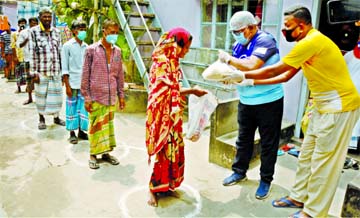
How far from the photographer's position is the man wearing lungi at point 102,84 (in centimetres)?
316

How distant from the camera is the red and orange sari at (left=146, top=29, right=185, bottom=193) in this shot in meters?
2.51

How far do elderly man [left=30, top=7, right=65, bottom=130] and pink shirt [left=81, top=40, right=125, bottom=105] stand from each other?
1586mm

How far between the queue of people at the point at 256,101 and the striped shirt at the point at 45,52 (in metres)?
1.67

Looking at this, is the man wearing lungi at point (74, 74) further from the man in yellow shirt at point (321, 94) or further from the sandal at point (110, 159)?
the man in yellow shirt at point (321, 94)

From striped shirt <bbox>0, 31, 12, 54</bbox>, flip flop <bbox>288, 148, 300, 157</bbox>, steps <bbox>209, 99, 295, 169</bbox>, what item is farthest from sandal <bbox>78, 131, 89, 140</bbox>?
striped shirt <bbox>0, 31, 12, 54</bbox>

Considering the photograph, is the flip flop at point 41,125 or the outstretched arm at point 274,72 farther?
the flip flop at point 41,125

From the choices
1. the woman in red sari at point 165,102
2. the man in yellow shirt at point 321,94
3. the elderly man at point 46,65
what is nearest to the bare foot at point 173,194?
the woman in red sari at point 165,102

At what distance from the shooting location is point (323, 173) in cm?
238

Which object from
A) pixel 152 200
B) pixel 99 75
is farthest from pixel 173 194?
pixel 99 75

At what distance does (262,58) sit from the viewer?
2.62m

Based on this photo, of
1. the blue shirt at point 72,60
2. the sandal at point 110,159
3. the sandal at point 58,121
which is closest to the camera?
the sandal at point 110,159

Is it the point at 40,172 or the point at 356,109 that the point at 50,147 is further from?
the point at 356,109

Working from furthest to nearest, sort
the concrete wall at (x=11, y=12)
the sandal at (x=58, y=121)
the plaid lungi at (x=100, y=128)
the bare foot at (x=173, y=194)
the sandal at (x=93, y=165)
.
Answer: the concrete wall at (x=11, y=12) < the sandal at (x=58, y=121) < the sandal at (x=93, y=165) < the plaid lungi at (x=100, y=128) < the bare foot at (x=173, y=194)

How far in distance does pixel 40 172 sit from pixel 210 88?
2.89m
